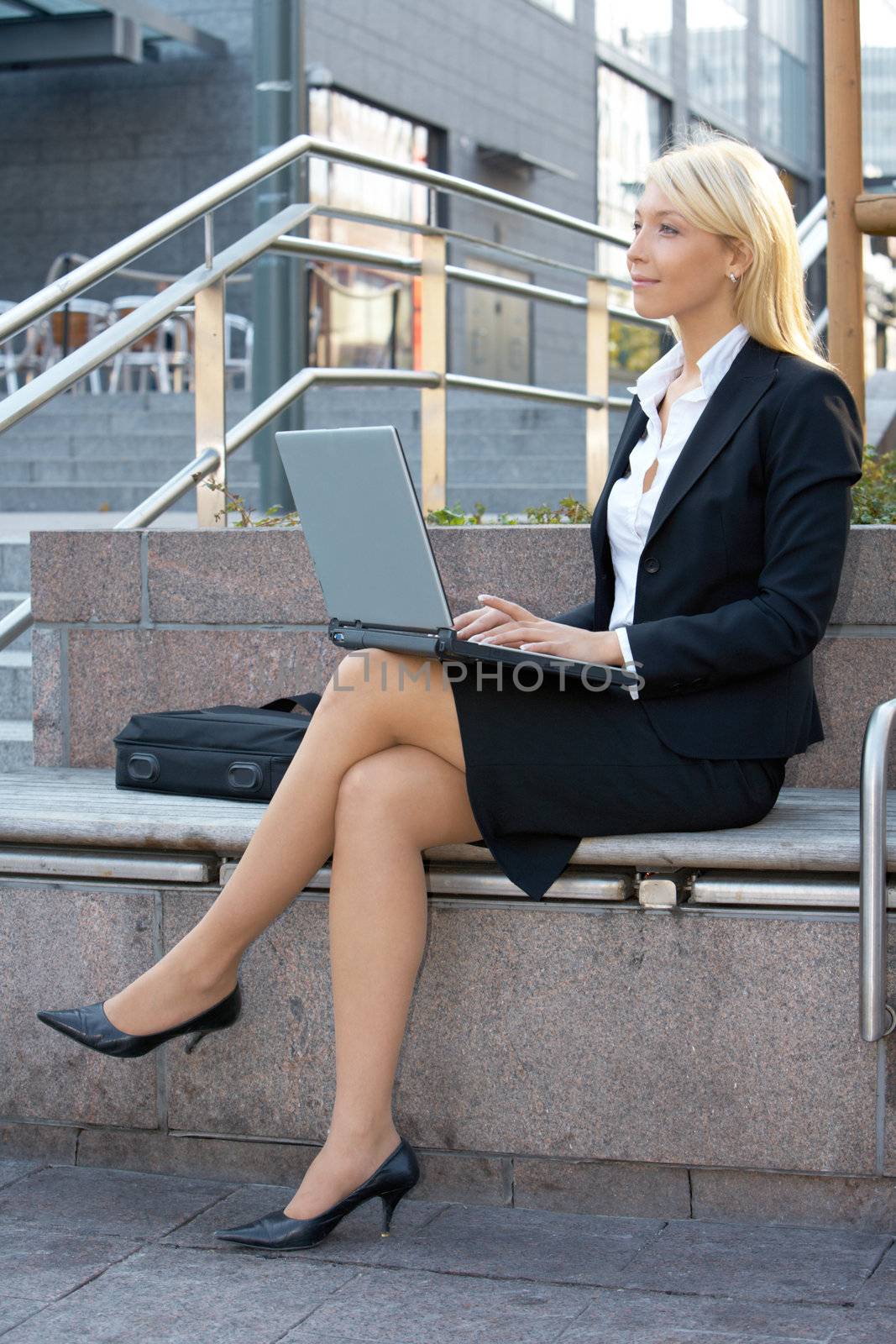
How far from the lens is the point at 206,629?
3717mm

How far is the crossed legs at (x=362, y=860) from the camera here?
2.74 metres

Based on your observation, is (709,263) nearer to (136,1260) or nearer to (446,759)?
(446,759)

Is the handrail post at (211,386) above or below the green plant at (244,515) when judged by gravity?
above

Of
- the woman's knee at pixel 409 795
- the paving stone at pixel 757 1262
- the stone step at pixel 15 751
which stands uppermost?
the woman's knee at pixel 409 795

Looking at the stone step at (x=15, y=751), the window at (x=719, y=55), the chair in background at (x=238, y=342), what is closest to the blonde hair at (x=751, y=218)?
the stone step at (x=15, y=751)

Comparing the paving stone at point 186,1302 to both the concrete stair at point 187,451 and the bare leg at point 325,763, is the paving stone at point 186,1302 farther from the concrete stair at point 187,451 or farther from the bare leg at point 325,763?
the concrete stair at point 187,451

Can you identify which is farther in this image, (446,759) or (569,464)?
(569,464)

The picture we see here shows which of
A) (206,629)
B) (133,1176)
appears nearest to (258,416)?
(206,629)

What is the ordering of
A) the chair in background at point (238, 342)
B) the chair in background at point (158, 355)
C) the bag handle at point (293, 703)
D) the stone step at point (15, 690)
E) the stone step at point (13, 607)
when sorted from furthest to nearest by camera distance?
1. the chair in background at point (238, 342)
2. the chair in background at point (158, 355)
3. the stone step at point (13, 607)
4. the stone step at point (15, 690)
5. the bag handle at point (293, 703)

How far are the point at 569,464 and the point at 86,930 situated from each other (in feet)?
19.9

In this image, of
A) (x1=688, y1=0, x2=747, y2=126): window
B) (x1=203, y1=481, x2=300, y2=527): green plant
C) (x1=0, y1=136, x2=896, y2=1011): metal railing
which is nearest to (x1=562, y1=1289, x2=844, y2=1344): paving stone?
(x1=0, y1=136, x2=896, y2=1011): metal railing

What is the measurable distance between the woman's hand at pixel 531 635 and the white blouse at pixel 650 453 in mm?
97

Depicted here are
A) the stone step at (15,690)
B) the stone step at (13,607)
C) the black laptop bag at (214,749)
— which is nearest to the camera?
the black laptop bag at (214,749)

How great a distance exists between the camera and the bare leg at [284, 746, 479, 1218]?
2.73 metres
